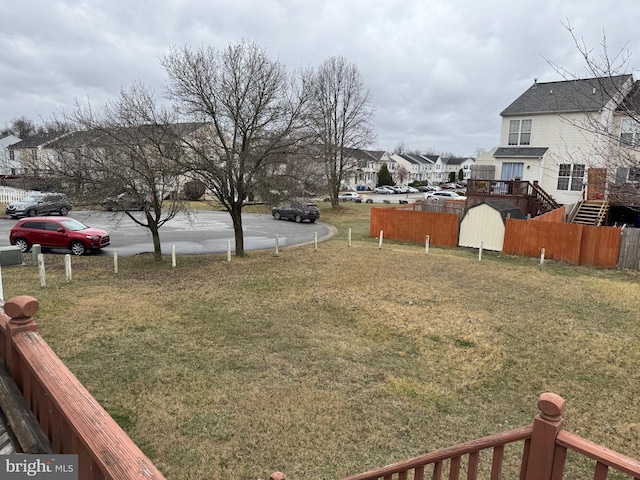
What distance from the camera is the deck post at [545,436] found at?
2232 mm

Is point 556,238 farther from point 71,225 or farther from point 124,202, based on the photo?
point 71,225

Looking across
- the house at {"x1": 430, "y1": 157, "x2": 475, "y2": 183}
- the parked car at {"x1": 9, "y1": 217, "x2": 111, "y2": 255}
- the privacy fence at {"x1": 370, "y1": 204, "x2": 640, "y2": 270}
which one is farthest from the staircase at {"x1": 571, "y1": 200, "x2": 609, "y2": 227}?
the house at {"x1": 430, "y1": 157, "x2": 475, "y2": 183}

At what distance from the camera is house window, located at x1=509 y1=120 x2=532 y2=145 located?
28.9 m

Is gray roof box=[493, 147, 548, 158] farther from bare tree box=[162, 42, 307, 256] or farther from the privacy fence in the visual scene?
bare tree box=[162, 42, 307, 256]

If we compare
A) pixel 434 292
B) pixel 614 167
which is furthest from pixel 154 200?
pixel 614 167

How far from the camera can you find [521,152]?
93.5 ft

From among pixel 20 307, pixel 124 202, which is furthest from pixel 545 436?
pixel 124 202

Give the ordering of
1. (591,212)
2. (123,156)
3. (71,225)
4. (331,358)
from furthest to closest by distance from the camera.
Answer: (591,212), (71,225), (123,156), (331,358)

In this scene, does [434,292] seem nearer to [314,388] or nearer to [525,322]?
[525,322]

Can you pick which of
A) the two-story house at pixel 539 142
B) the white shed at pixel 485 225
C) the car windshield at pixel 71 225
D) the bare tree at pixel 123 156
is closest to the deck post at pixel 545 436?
the bare tree at pixel 123 156

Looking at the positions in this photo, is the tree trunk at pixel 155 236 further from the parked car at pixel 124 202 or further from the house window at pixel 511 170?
the house window at pixel 511 170

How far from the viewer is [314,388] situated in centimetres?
676

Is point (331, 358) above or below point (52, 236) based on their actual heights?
below

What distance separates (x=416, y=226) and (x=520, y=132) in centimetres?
1273
